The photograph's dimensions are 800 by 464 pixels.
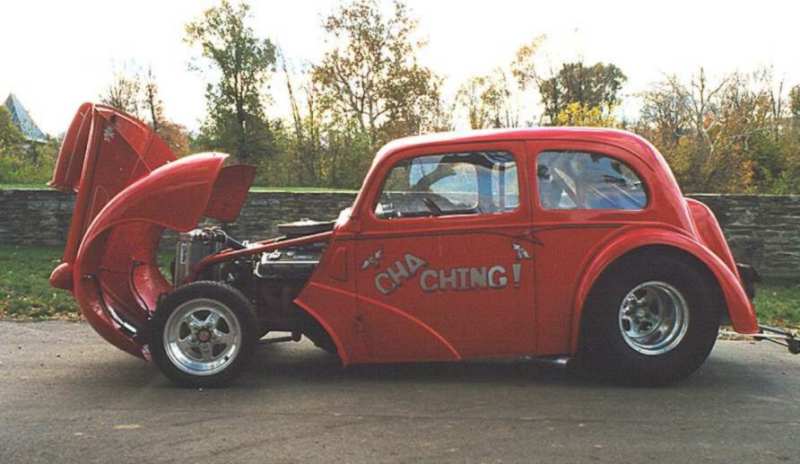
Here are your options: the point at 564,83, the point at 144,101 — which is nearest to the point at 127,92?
the point at 144,101

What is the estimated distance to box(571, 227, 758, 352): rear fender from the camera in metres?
5.30

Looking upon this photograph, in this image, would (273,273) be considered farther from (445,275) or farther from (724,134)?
(724,134)

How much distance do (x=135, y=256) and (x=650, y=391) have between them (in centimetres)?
437

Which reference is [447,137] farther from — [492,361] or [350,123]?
[350,123]

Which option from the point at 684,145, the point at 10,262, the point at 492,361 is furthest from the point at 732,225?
the point at 684,145

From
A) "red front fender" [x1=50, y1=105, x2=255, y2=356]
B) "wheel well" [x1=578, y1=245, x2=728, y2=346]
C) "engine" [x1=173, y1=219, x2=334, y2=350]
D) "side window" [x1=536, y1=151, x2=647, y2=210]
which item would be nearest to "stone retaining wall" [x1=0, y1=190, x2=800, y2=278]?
"red front fender" [x1=50, y1=105, x2=255, y2=356]

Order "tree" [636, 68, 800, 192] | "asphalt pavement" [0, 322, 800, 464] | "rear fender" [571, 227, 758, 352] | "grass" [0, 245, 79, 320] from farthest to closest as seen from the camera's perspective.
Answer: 1. "tree" [636, 68, 800, 192]
2. "grass" [0, 245, 79, 320]
3. "rear fender" [571, 227, 758, 352]
4. "asphalt pavement" [0, 322, 800, 464]

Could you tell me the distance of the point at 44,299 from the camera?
955cm

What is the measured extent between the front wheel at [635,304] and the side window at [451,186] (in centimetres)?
94

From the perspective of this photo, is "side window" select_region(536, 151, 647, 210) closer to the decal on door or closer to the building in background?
the decal on door

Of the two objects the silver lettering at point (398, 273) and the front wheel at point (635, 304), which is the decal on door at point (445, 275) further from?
the front wheel at point (635, 304)

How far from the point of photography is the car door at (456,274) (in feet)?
17.6

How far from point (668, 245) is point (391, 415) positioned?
2.32 meters

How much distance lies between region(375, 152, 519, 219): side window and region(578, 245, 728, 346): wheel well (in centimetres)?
81
